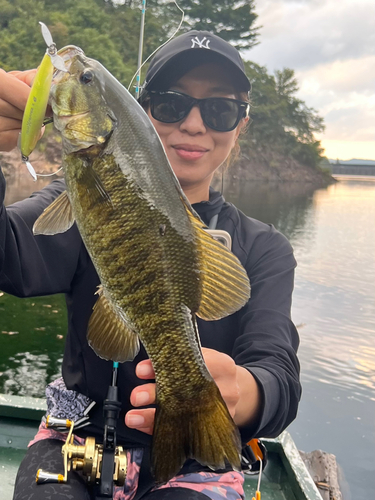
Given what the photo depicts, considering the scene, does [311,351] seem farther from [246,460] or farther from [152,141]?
[152,141]

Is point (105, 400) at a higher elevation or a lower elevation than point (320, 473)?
higher

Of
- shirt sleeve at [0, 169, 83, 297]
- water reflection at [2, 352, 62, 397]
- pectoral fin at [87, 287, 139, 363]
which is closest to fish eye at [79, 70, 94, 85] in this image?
shirt sleeve at [0, 169, 83, 297]

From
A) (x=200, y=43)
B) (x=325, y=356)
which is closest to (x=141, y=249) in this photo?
(x=200, y=43)

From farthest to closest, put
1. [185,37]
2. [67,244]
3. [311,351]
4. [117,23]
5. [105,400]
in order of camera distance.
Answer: [117,23], [311,351], [185,37], [67,244], [105,400]

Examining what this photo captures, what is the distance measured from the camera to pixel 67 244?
2041 millimetres

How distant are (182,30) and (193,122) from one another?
41518mm

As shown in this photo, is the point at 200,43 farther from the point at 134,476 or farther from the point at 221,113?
the point at 134,476

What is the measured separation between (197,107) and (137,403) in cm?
143

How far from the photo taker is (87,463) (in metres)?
1.91

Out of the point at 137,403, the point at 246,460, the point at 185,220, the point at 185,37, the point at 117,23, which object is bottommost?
the point at 246,460

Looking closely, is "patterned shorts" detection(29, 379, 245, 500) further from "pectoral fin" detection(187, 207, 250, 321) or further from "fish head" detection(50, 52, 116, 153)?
"fish head" detection(50, 52, 116, 153)

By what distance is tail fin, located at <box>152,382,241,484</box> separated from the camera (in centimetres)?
140

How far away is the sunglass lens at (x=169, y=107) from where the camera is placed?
2275 mm

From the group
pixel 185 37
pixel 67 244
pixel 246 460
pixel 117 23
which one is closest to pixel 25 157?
pixel 67 244
